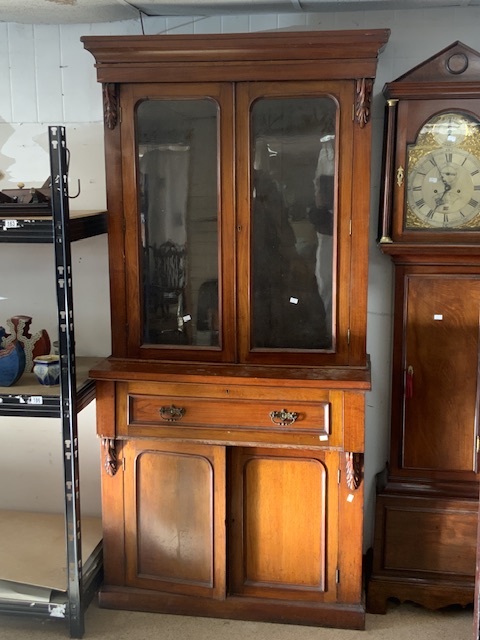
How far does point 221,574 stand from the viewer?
9.00 feet


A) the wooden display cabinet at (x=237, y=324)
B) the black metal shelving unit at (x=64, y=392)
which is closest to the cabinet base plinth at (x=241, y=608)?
the wooden display cabinet at (x=237, y=324)

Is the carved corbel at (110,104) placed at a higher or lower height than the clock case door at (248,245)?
higher

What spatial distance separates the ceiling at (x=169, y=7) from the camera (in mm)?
2627

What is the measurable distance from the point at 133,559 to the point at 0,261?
1283 mm

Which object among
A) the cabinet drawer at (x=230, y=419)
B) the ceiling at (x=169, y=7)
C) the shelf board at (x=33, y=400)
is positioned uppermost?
the ceiling at (x=169, y=7)

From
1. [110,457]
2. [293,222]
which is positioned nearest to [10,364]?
[110,457]

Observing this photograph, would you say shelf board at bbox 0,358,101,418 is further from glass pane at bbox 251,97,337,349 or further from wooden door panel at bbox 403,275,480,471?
wooden door panel at bbox 403,275,480,471

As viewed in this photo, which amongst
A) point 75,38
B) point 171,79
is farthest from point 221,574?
point 75,38

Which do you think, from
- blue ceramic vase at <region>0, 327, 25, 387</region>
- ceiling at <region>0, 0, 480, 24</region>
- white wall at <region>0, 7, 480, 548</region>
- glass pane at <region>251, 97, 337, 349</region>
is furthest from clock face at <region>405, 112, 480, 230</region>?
blue ceramic vase at <region>0, 327, 25, 387</region>

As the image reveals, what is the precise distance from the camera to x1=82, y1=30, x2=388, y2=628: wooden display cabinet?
255cm

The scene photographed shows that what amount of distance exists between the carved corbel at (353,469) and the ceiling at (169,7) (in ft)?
5.11

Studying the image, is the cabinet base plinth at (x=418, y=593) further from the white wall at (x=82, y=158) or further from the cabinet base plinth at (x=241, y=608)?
the white wall at (x=82, y=158)

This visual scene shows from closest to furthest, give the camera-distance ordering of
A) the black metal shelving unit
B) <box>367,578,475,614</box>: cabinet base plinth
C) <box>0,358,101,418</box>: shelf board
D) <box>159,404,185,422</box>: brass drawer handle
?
the black metal shelving unit < <box>0,358,101,418</box>: shelf board < <box>159,404,185,422</box>: brass drawer handle < <box>367,578,475,614</box>: cabinet base plinth

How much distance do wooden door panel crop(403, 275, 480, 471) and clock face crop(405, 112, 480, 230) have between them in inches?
8.4
